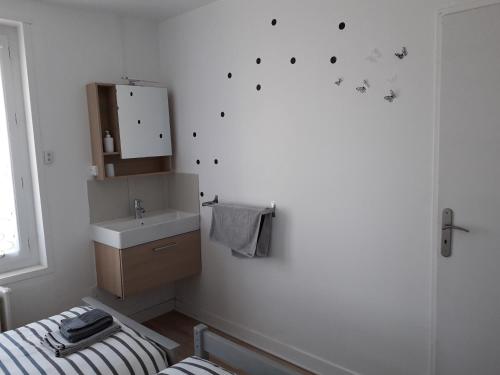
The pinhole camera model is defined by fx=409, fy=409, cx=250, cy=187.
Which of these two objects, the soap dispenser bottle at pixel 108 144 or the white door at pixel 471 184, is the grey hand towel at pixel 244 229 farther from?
the white door at pixel 471 184

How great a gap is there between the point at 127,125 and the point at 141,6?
0.90 metres

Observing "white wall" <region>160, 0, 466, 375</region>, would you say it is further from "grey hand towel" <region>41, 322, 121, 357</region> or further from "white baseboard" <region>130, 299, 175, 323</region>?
"grey hand towel" <region>41, 322, 121, 357</region>

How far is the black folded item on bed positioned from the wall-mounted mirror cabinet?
1.28 metres

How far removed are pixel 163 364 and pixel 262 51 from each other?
202cm

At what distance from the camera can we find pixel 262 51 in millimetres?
2789

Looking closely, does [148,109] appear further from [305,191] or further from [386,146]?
[386,146]

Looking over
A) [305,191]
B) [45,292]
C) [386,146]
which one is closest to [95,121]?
[45,292]

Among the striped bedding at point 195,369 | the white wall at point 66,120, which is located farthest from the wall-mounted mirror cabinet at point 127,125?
the striped bedding at point 195,369

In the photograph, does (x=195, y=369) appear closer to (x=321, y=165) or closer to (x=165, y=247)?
(x=321, y=165)

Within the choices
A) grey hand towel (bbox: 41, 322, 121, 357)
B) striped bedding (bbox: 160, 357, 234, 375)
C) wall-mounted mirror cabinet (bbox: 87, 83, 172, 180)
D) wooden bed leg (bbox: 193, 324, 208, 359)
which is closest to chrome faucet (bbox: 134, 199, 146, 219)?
wall-mounted mirror cabinet (bbox: 87, 83, 172, 180)

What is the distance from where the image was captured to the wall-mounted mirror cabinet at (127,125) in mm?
3139

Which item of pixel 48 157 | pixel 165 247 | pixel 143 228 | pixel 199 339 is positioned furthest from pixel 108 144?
pixel 199 339

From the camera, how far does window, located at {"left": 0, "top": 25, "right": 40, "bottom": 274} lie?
9.26ft

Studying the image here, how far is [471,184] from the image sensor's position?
1.97 metres
